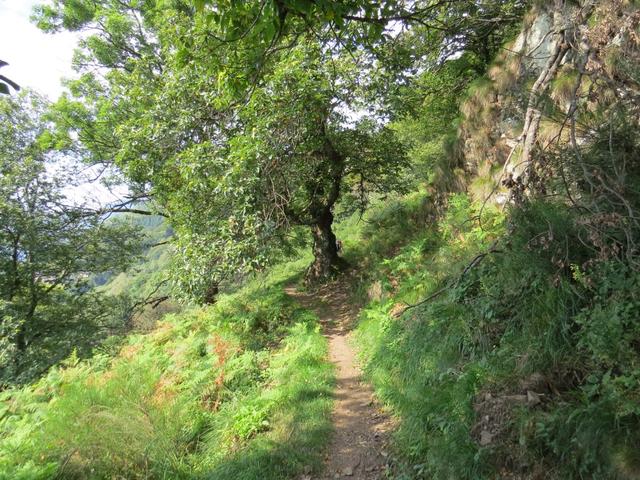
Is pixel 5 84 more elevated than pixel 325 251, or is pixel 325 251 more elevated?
pixel 5 84

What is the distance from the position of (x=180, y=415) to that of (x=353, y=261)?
29.0 ft

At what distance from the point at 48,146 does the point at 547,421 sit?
15.7m

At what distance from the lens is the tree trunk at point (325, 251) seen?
12781 mm

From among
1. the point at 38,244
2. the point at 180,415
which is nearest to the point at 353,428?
the point at 180,415

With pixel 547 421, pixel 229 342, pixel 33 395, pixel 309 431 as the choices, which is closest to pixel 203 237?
pixel 229 342

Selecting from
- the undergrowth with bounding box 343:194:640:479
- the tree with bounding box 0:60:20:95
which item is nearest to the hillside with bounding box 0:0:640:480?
the undergrowth with bounding box 343:194:640:479

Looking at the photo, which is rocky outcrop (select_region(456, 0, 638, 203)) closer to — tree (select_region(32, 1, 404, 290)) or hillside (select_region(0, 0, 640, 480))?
hillside (select_region(0, 0, 640, 480))

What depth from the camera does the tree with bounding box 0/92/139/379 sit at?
11.2 metres

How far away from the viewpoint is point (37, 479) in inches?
139

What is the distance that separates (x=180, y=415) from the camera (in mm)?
5117

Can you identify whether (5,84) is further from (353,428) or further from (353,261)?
(353,261)

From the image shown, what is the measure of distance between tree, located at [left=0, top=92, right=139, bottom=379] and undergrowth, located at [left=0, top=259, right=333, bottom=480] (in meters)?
5.76

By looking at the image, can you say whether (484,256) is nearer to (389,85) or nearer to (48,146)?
(389,85)

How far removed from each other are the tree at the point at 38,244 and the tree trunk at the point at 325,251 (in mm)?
7484
